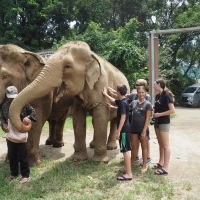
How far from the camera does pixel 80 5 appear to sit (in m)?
21.8

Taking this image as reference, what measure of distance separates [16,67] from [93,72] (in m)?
1.34

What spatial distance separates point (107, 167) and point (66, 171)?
2.44ft

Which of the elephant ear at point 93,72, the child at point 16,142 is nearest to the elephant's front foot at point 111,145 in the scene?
the elephant ear at point 93,72

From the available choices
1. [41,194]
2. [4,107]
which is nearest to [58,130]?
[4,107]

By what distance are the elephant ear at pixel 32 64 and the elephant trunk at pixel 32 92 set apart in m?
0.78

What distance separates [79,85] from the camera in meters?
4.66

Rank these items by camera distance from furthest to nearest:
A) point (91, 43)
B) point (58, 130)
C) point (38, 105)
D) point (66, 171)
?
point (91, 43) < point (58, 130) < point (38, 105) < point (66, 171)

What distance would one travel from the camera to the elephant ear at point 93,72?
468cm

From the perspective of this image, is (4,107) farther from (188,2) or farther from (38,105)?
(188,2)

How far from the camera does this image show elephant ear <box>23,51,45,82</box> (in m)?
4.93

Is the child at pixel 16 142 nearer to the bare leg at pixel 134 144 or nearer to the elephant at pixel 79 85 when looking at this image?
the elephant at pixel 79 85

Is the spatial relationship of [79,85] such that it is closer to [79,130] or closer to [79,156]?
[79,130]

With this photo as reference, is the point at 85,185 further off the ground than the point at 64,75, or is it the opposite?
the point at 64,75

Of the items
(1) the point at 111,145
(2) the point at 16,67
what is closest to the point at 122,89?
(2) the point at 16,67
